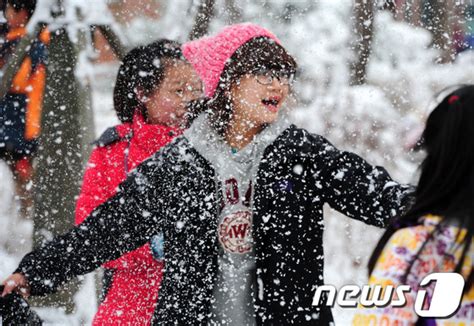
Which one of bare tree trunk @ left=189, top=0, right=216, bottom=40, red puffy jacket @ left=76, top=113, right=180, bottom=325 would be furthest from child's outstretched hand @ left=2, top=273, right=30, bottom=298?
bare tree trunk @ left=189, top=0, right=216, bottom=40

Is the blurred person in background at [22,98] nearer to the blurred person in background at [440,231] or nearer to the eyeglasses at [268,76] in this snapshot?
the eyeglasses at [268,76]

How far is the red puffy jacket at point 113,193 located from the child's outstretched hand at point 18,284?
0.37 m

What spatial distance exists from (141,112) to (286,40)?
2.56m

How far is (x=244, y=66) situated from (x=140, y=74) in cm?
64

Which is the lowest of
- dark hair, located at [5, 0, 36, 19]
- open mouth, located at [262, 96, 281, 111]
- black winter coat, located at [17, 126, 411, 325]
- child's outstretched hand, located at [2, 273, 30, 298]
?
child's outstretched hand, located at [2, 273, 30, 298]

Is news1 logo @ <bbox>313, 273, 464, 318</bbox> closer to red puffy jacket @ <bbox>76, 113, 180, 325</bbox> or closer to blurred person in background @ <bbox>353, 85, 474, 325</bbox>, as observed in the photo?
blurred person in background @ <bbox>353, 85, 474, 325</bbox>

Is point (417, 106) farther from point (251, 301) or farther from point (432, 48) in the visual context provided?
point (251, 301)

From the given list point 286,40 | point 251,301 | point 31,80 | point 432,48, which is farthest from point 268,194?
point 432,48

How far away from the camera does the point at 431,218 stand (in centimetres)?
131

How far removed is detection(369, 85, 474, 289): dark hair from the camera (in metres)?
1.30

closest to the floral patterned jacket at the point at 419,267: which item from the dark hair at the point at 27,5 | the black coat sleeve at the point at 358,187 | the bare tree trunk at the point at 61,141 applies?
the black coat sleeve at the point at 358,187

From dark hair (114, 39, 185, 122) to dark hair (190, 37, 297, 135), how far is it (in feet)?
1.61

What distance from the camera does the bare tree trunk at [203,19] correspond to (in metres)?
3.62

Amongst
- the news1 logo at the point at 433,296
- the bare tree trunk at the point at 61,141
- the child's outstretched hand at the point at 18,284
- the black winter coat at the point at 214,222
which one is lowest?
the bare tree trunk at the point at 61,141
